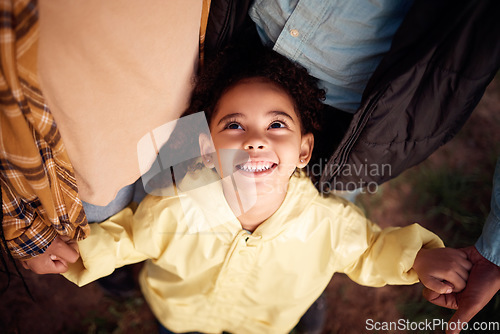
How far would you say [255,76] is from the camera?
48.5 inches

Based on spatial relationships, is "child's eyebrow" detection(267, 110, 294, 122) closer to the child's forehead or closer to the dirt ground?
the child's forehead

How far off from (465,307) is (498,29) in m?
0.82

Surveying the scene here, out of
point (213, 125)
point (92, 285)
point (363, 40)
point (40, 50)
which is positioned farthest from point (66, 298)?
point (363, 40)

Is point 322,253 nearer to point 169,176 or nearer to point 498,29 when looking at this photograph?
point 169,176

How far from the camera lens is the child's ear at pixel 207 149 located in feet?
4.00

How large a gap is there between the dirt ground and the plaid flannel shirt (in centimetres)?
83

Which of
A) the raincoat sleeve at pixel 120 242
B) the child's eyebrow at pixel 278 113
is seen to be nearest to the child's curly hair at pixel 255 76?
the child's eyebrow at pixel 278 113

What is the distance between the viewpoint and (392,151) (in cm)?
116

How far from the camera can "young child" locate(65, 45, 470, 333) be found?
1.14 metres

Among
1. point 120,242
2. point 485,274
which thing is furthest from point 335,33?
point 120,242

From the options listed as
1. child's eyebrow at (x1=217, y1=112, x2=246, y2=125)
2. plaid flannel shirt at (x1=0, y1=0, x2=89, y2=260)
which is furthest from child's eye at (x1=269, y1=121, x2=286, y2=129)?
plaid flannel shirt at (x1=0, y1=0, x2=89, y2=260)

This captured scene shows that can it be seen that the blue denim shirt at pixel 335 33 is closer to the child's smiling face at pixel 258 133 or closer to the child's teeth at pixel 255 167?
the child's smiling face at pixel 258 133

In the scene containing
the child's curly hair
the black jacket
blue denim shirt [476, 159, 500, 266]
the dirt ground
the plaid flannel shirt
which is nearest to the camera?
the plaid flannel shirt

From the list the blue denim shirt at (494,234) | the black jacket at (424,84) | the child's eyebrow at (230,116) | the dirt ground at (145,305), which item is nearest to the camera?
the black jacket at (424,84)
